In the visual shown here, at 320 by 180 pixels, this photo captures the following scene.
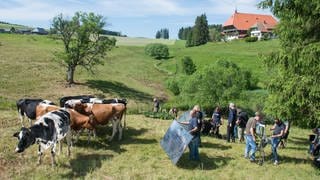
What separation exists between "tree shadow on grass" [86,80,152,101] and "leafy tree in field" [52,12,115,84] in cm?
371

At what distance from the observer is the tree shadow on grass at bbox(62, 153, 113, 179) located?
15320 mm

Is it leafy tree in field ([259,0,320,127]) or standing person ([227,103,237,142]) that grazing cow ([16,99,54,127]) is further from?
leafy tree in field ([259,0,320,127])

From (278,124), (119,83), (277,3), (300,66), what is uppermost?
(277,3)

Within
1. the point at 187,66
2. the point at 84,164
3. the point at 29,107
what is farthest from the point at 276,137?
the point at 187,66

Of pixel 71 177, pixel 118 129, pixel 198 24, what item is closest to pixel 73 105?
pixel 118 129

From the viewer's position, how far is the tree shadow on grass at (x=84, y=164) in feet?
50.3

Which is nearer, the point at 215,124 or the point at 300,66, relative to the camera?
the point at 300,66

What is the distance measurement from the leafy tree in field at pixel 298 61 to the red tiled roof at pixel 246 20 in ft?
379

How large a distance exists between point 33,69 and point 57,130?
4424 centimetres

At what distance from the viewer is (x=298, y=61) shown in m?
17.5

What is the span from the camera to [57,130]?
53.3ft

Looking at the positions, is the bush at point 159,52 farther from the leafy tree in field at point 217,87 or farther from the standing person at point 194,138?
the standing person at point 194,138

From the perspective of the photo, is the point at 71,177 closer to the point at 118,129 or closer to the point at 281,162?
the point at 118,129

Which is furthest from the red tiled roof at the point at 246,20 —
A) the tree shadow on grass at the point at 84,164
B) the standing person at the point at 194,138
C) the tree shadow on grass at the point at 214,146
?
the tree shadow on grass at the point at 84,164
